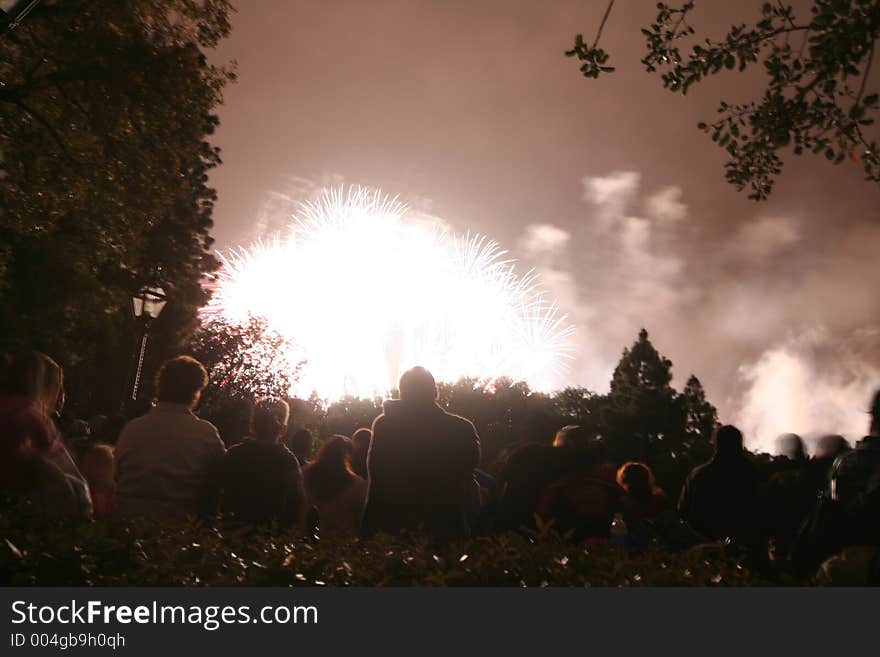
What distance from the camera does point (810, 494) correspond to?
6.08 meters

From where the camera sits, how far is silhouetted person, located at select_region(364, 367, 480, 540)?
502 centimetres

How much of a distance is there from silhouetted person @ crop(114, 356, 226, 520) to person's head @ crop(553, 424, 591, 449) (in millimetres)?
2583

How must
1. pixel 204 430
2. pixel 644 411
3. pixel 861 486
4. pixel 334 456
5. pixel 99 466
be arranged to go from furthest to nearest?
pixel 644 411 → pixel 334 456 → pixel 99 466 → pixel 204 430 → pixel 861 486

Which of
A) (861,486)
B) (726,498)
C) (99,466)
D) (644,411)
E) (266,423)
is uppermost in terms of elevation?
(644,411)

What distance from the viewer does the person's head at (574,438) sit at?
18.1ft

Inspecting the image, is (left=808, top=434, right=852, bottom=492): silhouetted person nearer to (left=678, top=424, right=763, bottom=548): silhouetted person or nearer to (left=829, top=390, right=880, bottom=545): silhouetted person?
(left=678, top=424, right=763, bottom=548): silhouetted person

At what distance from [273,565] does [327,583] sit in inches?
9.9

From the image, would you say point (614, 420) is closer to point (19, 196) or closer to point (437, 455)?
point (19, 196)

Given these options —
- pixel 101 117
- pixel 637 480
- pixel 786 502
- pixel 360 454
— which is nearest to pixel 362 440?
pixel 360 454

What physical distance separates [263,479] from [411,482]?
104 cm

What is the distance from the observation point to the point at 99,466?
5500mm

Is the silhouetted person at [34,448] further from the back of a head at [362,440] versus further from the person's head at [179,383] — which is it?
the back of a head at [362,440]

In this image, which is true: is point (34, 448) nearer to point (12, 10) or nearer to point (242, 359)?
point (12, 10)

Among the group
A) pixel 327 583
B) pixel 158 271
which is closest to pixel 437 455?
pixel 327 583
